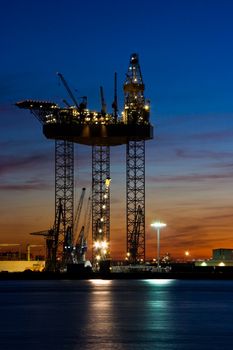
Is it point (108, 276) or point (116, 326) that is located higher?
point (108, 276)

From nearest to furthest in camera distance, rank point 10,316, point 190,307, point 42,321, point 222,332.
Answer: point 222,332 → point 42,321 → point 10,316 → point 190,307

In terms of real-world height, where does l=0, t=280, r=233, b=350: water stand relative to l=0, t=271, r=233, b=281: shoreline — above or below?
below

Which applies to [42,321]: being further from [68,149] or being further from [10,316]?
[68,149]

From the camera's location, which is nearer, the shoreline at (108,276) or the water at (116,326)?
the water at (116,326)

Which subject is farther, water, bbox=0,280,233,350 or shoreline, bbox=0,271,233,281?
shoreline, bbox=0,271,233,281

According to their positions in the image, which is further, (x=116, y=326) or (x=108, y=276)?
(x=108, y=276)

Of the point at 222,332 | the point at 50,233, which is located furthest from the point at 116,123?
the point at 222,332

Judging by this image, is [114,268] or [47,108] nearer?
[47,108]

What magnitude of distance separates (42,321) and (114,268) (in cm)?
12592

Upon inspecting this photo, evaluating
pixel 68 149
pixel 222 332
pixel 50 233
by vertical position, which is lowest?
pixel 222 332

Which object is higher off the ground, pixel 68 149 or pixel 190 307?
pixel 68 149

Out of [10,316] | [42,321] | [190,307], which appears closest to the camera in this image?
[42,321]

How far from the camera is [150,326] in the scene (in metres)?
55.9

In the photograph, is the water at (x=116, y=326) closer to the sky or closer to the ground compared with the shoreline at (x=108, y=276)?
closer to the ground
